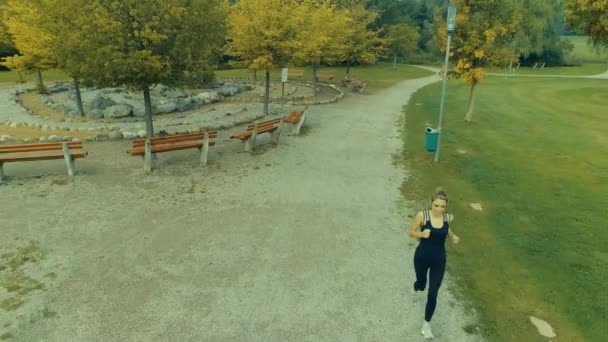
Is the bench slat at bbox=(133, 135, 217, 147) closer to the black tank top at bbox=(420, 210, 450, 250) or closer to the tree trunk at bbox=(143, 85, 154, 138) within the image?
the tree trunk at bbox=(143, 85, 154, 138)

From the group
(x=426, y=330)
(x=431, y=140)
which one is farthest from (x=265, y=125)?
(x=426, y=330)

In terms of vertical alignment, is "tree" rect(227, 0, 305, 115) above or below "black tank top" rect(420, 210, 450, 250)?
above

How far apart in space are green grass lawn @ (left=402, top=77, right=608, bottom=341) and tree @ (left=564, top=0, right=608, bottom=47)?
14.1 feet

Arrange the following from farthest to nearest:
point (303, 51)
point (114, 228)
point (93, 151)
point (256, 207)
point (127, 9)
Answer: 1. point (303, 51)
2. point (93, 151)
3. point (127, 9)
4. point (256, 207)
5. point (114, 228)

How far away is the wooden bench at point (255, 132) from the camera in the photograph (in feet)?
45.1

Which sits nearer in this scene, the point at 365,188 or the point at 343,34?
the point at 365,188

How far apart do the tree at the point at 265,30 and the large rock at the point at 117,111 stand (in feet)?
21.9

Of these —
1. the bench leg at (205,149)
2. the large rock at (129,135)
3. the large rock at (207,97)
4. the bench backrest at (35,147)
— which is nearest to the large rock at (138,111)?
the large rock at (207,97)

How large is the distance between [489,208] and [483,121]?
12.2 meters

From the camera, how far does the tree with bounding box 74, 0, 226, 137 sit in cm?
1163

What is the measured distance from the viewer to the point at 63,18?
12758 mm

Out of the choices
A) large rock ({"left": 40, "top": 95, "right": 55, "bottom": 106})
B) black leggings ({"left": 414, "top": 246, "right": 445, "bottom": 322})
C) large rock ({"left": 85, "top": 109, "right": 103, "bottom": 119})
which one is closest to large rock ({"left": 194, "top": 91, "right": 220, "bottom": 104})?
large rock ({"left": 85, "top": 109, "right": 103, "bottom": 119})

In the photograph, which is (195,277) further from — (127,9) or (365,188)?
(127,9)

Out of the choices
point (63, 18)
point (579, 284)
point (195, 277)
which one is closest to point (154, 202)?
point (195, 277)
